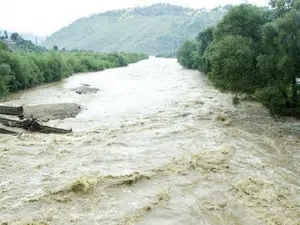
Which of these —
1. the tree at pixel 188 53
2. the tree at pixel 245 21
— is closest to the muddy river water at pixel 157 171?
the tree at pixel 245 21

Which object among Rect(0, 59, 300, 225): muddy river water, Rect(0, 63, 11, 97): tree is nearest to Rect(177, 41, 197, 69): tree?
Rect(0, 63, 11, 97): tree

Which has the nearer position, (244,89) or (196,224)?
(196,224)

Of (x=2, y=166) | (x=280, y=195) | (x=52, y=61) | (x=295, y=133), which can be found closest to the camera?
(x=280, y=195)

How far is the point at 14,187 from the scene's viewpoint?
1616 cm

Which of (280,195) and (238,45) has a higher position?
(238,45)

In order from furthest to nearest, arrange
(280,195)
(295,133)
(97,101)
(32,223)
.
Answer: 1. (97,101)
2. (295,133)
3. (280,195)
4. (32,223)

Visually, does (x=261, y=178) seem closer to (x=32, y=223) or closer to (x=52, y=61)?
(x=32, y=223)

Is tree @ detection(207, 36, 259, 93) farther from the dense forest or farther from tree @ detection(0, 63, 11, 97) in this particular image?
tree @ detection(0, 63, 11, 97)

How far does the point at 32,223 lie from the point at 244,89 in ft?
71.8

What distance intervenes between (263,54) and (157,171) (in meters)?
15.4

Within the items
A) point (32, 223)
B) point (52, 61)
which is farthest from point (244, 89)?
point (52, 61)

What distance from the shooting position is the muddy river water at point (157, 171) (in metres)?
14.0

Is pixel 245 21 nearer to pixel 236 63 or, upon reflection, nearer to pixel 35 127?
pixel 236 63

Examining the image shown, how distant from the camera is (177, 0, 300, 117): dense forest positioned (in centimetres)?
2592
